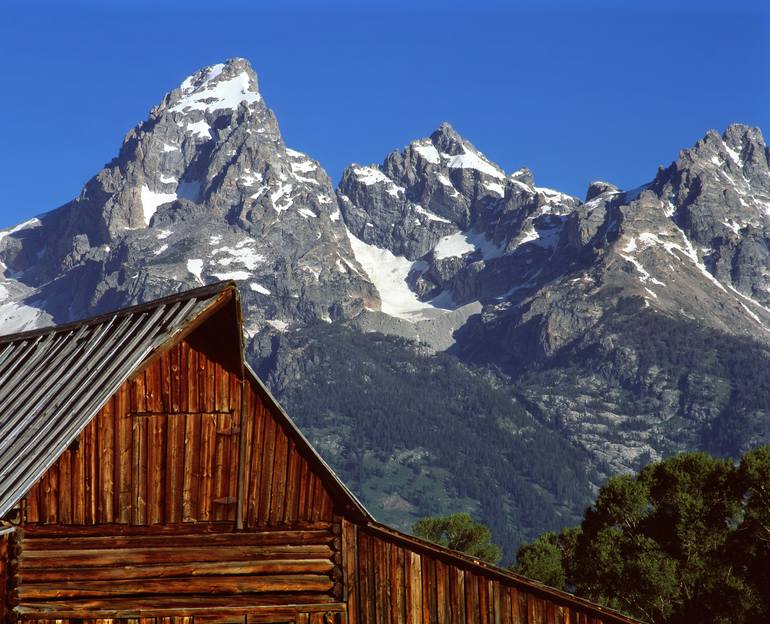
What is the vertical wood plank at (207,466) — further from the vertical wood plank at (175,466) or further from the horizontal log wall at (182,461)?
the vertical wood plank at (175,466)

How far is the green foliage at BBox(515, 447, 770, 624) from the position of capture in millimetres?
56656

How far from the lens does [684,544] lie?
5978 centimetres

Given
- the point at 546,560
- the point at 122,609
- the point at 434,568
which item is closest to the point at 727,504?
the point at 546,560

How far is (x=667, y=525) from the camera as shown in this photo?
61.9 metres

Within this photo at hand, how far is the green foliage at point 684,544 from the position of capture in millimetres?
56656

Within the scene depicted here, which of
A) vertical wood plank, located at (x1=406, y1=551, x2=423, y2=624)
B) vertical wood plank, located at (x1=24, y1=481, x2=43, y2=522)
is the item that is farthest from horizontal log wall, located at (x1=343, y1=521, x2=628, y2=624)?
vertical wood plank, located at (x1=24, y1=481, x2=43, y2=522)

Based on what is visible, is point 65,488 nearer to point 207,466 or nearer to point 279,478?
point 207,466

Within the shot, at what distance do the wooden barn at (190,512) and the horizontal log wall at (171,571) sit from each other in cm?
2

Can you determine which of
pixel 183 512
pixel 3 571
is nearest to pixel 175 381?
pixel 183 512

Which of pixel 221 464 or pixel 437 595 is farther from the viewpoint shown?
pixel 437 595

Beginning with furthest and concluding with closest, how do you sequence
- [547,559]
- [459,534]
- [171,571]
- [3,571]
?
[459,534], [547,559], [171,571], [3,571]

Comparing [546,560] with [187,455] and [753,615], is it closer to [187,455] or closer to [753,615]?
[753,615]

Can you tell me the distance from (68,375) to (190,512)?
3206mm

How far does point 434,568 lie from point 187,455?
16.2 ft
